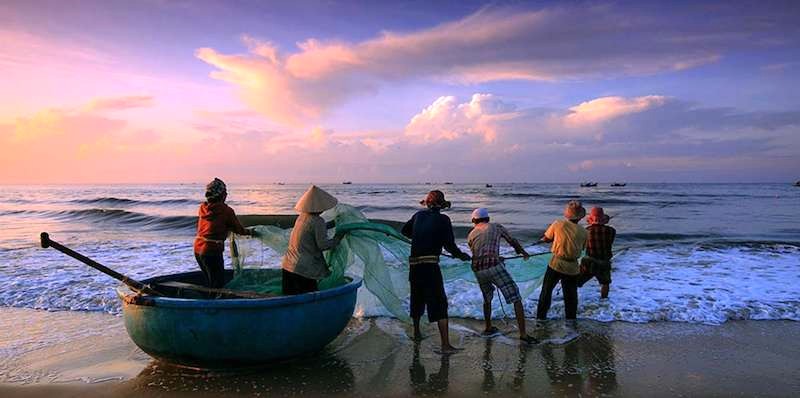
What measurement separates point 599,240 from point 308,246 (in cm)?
421

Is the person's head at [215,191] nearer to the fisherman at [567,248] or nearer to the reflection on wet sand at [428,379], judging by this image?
the reflection on wet sand at [428,379]

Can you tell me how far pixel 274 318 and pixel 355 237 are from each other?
4.82ft

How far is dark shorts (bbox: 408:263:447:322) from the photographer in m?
5.59

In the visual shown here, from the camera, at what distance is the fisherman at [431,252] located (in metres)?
5.59

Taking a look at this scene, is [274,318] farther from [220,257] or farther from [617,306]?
[617,306]

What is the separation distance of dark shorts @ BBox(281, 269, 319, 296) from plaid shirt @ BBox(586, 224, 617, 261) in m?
3.99

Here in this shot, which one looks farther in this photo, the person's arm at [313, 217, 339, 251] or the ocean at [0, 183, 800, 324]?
the ocean at [0, 183, 800, 324]

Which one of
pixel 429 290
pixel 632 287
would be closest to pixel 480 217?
pixel 429 290

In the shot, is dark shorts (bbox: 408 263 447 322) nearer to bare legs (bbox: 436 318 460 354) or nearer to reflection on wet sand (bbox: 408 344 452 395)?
bare legs (bbox: 436 318 460 354)

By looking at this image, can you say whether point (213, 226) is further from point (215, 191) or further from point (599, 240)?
point (599, 240)

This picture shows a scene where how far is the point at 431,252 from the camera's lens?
5629 millimetres

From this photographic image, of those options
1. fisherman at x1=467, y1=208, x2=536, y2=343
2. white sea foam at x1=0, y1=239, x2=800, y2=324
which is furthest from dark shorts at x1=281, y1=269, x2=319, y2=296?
fisherman at x1=467, y1=208, x2=536, y2=343

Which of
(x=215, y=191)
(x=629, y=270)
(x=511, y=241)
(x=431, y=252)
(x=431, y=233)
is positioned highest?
(x=215, y=191)

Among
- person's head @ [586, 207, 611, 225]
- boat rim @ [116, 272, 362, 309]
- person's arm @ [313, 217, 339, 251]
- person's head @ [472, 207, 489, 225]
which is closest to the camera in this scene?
boat rim @ [116, 272, 362, 309]
